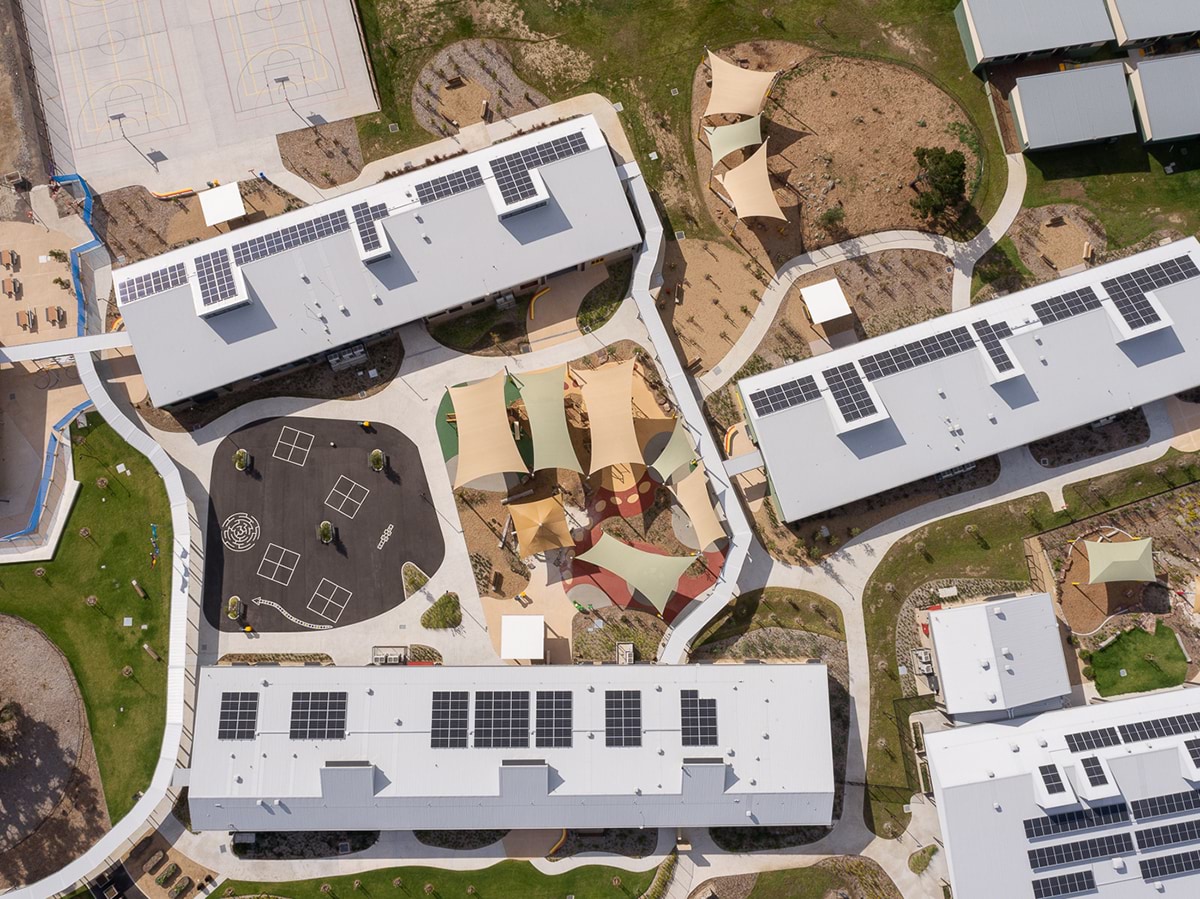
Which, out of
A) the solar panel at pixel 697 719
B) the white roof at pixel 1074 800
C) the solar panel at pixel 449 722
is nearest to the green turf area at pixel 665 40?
the solar panel at pixel 697 719

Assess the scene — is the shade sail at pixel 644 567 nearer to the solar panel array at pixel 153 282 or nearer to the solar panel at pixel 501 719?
the solar panel at pixel 501 719

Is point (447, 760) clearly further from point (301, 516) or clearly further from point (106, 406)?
point (106, 406)

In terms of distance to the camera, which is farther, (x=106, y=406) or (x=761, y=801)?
(x=106, y=406)

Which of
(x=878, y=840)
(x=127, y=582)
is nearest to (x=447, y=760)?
(x=127, y=582)

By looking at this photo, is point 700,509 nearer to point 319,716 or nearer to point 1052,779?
point 1052,779

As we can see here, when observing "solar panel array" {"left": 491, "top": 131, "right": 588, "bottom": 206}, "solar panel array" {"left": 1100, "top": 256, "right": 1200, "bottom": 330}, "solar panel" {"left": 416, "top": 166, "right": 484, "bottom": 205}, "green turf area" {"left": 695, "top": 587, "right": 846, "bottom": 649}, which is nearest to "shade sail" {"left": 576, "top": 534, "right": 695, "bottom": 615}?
"green turf area" {"left": 695, "top": 587, "right": 846, "bottom": 649}
